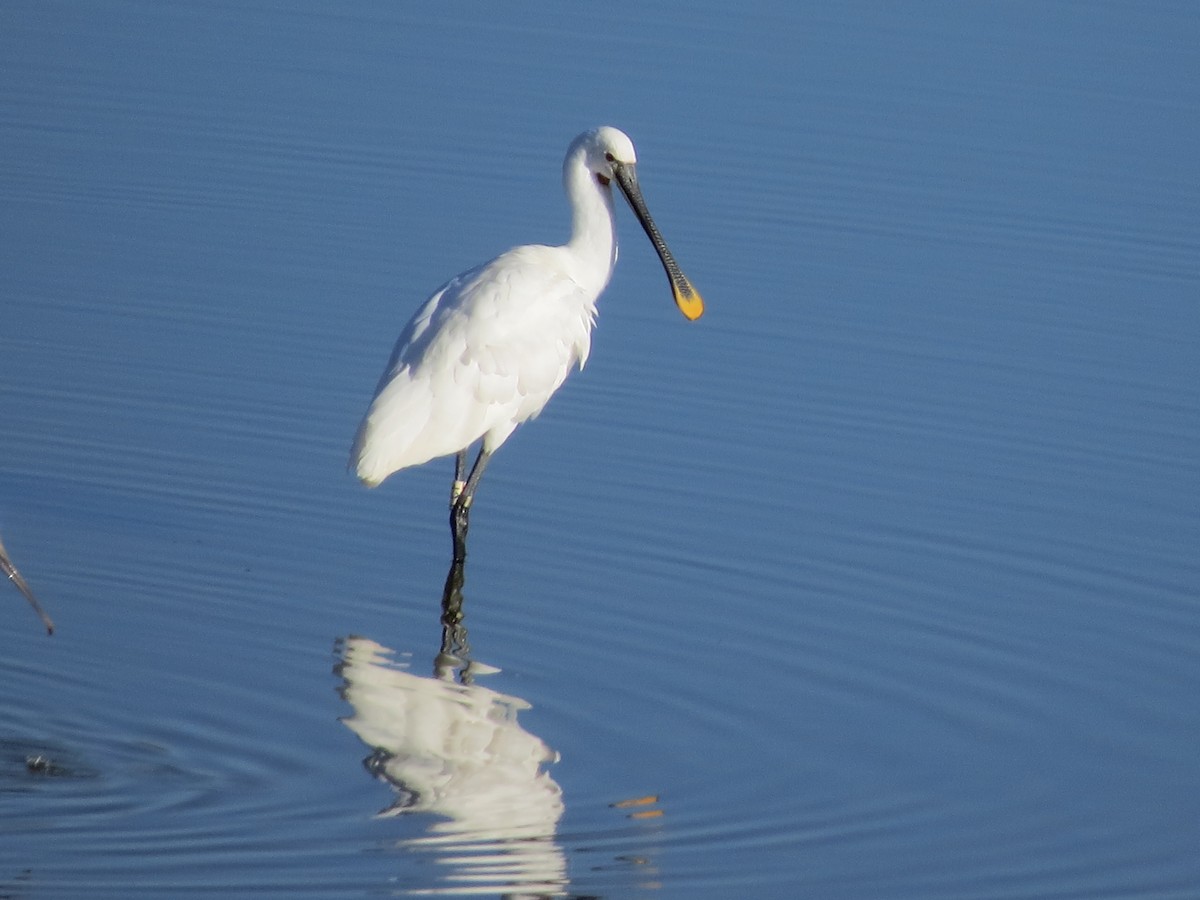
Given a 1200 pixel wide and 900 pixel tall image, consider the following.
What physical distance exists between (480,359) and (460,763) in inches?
128

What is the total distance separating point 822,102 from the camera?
1936 cm

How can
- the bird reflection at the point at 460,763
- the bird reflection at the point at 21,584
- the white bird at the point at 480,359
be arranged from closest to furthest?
1. the bird reflection at the point at 460,763
2. the bird reflection at the point at 21,584
3. the white bird at the point at 480,359

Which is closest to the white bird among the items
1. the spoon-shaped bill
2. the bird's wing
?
the bird's wing

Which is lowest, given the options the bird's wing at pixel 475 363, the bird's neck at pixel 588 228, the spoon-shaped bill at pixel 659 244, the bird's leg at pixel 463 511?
the bird's leg at pixel 463 511

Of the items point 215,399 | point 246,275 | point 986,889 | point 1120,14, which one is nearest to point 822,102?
point 1120,14

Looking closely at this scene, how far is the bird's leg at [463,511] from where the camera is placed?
421 inches

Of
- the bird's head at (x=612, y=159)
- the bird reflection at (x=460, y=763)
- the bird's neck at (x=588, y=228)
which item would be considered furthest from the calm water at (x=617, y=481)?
the bird's head at (x=612, y=159)

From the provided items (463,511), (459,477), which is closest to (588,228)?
(459,477)

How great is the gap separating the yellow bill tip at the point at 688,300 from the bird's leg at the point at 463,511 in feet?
7.43

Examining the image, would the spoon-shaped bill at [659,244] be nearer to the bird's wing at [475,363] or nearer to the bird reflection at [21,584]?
the bird's wing at [475,363]

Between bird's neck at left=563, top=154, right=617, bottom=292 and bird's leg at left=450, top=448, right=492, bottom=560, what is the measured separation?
1.45 meters

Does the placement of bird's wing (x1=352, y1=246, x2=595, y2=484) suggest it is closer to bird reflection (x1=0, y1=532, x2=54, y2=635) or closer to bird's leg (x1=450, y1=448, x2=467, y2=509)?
bird's leg (x1=450, y1=448, x2=467, y2=509)

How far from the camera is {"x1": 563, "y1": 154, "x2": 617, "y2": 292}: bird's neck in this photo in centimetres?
1226

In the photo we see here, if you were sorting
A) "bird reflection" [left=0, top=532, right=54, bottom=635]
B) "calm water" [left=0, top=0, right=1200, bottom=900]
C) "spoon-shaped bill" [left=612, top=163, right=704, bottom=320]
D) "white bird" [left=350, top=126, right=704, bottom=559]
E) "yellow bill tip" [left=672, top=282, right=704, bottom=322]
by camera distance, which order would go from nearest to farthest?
"calm water" [left=0, top=0, right=1200, bottom=900] < "bird reflection" [left=0, top=532, right=54, bottom=635] < "white bird" [left=350, top=126, right=704, bottom=559] < "spoon-shaped bill" [left=612, top=163, right=704, bottom=320] < "yellow bill tip" [left=672, top=282, right=704, bottom=322]
